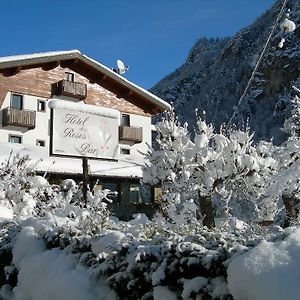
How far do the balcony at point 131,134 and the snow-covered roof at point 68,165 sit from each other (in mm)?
2906

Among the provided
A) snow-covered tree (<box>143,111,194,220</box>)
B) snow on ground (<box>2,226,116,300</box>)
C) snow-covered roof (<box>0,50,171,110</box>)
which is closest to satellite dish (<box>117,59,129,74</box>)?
snow-covered roof (<box>0,50,171,110</box>)

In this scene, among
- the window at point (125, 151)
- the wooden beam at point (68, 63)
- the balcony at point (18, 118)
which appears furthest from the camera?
the window at point (125, 151)

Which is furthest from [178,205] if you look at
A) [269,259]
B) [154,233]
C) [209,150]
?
[269,259]

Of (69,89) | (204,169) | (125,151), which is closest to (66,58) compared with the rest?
(69,89)

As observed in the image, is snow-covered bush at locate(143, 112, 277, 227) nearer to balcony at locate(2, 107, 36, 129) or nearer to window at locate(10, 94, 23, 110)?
balcony at locate(2, 107, 36, 129)

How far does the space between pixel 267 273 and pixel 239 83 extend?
99.6 metres

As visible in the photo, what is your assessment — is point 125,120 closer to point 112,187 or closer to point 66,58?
point 112,187

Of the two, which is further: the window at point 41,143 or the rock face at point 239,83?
the rock face at point 239,83

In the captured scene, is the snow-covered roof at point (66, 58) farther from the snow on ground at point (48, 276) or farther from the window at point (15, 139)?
the snow on ground at point (48, 276)

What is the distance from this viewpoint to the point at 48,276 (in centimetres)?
539

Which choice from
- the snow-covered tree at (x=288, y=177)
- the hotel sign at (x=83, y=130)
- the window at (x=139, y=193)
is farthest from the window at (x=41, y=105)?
the hotel sign at (x=83, y=130)

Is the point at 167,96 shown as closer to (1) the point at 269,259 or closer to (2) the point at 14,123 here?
(2) the point at 14,123

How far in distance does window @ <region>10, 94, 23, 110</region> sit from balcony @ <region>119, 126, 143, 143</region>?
233 inches

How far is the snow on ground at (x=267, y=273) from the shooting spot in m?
3.38
